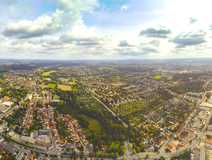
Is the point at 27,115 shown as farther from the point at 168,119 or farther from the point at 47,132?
the point at 168,119

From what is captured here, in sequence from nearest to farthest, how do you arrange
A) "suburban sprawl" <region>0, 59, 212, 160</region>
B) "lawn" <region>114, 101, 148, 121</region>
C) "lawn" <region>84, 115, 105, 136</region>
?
"suburban sprawl" <region>0, 59, 212, 160</region> → "lawn" <region>84, 115, 105, 136</region> → "lawn" <region>114, 101, 148, 121</region>

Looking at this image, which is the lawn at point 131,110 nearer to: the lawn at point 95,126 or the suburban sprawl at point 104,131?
the suburban sprawl at point 104,131

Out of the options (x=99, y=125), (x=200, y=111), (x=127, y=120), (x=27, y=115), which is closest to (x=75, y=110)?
(x=99, y=125)

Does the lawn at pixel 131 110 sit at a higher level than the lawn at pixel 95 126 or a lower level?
higher

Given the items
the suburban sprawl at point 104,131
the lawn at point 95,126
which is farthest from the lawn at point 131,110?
the lawn at point 95,126

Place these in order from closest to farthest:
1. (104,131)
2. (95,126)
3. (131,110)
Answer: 1. (104,131)
2. (95,126)
3. (131,110)

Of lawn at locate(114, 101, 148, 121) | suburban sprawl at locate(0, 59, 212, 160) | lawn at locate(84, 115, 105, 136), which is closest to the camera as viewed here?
suburban sprawl at locate(0, 59, 212, 160)

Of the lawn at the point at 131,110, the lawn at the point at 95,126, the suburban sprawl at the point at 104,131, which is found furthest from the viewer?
the lawn at the point at 131,110

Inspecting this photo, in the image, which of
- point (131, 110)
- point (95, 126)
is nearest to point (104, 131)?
point (95, 126)

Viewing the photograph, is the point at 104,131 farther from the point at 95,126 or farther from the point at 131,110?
the point at 131,110

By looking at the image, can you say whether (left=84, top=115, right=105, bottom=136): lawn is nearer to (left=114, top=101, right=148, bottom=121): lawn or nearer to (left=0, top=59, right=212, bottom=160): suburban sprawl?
(left=0, top=59, right=212, bottom=160): suburban sprawl

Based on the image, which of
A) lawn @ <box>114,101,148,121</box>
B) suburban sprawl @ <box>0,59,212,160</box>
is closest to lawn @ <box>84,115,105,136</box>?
suburban sprawl @ <box>0,59,212,160</box>
